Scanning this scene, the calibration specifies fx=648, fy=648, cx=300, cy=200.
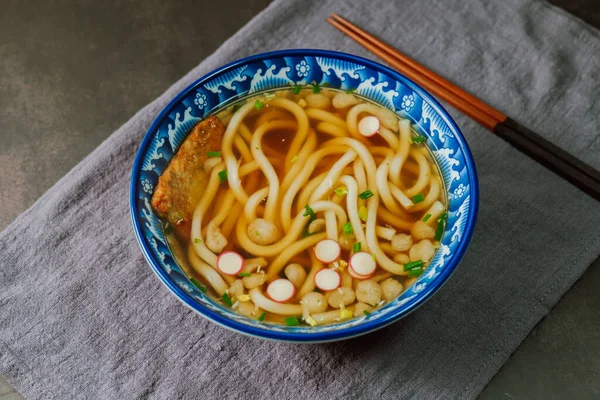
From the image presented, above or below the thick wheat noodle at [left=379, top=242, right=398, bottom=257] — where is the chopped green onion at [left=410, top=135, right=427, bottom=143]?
above

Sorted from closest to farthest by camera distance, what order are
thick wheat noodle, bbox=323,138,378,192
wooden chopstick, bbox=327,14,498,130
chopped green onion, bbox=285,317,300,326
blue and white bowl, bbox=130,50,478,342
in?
blue and white bowl, bbox=130,50,478,342 < chopped green onion, bbox=285,317,300,326 < thick wheat noodle, bbox=323,138,378,192 < wooden chopstick, bbox=327,14,498,130

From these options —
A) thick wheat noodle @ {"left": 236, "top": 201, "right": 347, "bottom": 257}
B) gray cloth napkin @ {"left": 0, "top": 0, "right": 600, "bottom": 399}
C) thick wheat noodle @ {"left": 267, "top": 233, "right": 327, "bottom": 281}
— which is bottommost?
gray cloth napkin @ {"left": 0, "top": 0, "right": 600, "bottom": 399}

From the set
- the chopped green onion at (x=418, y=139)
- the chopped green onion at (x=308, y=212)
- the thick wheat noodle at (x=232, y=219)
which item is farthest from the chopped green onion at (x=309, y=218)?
the chopped green onion at (x=418, y=139)

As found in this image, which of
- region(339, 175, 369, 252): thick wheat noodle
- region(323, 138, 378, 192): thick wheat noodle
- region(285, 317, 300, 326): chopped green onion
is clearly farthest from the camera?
region(323, 138, 378, 192): thick wheat noodle

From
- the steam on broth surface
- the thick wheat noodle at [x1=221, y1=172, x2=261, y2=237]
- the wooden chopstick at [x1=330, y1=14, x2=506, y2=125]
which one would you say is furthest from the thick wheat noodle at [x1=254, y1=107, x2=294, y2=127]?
the wooden chopstick at [x1=330, y1=14, x2=506, y2=125]

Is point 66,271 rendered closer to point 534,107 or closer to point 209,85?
point 209,85

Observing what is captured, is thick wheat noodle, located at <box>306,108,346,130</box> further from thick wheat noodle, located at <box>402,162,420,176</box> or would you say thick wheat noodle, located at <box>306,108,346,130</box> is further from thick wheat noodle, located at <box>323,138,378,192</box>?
thick wheat noodle, located at <box>402,162,420,176</box>
